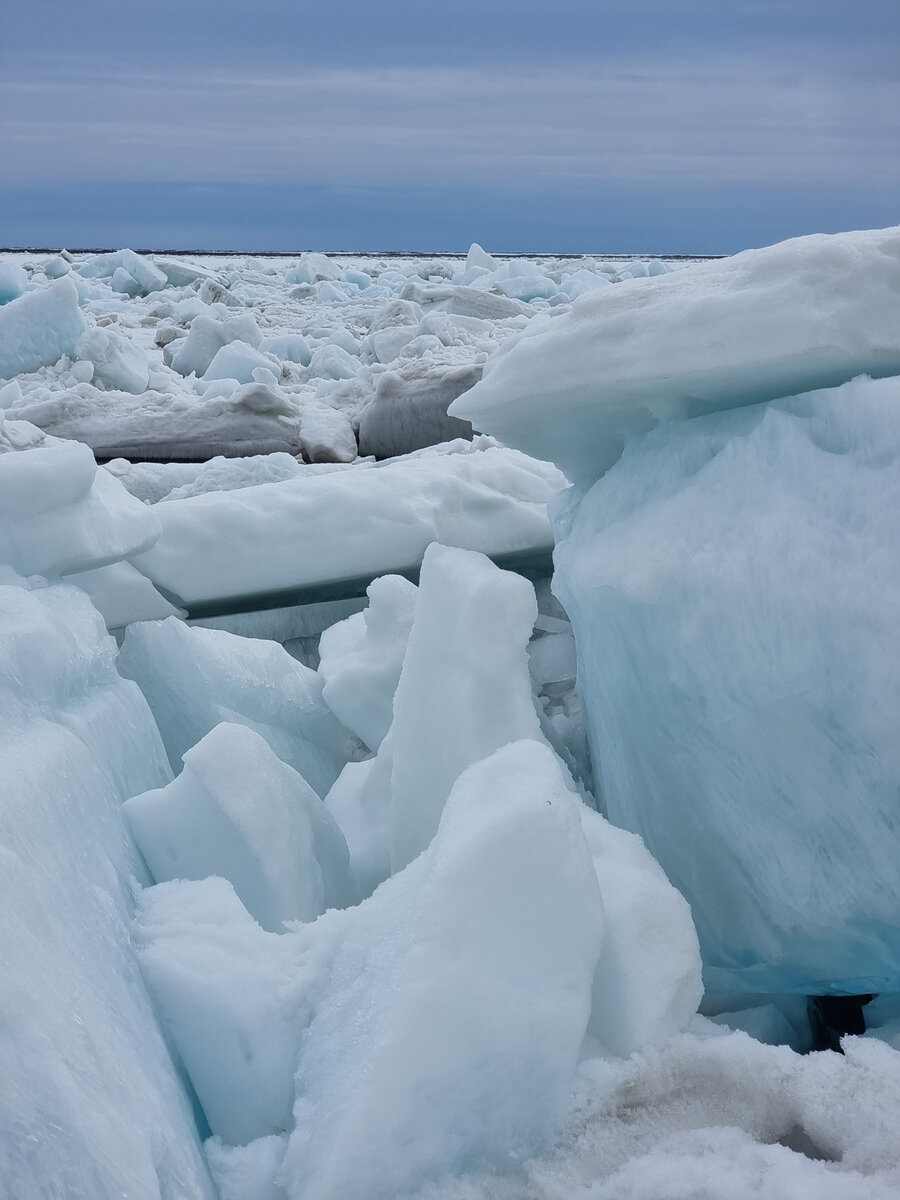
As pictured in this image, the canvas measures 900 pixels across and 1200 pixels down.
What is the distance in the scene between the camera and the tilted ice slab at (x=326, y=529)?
1907 mm

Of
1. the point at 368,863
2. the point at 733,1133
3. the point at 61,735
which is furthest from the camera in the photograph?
the point at 368,863

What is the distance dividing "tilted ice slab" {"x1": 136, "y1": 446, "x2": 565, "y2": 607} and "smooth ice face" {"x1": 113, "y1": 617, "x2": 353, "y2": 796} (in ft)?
0.80

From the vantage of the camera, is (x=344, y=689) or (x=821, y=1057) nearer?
(x=821, y=1057)

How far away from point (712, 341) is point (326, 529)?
101cm

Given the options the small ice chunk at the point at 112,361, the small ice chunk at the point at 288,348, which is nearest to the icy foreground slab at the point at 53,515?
the small ice chunk at the point at 112,361

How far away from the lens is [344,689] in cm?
168

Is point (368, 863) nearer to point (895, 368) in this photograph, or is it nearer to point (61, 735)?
point (61, 735)

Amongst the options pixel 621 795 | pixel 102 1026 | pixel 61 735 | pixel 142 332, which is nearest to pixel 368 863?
pixel 621 795

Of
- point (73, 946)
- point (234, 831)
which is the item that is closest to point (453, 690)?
point (234, 831)

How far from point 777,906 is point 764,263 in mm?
668

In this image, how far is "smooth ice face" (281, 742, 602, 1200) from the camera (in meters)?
0.78

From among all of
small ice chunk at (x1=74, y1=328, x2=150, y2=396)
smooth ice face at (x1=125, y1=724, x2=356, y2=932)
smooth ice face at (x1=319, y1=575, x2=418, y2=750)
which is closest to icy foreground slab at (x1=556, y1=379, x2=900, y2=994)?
smooth ice face at (x1=125, y1=724, x2=356, y2=932)

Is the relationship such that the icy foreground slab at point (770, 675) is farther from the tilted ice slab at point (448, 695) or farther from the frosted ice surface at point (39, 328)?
the frosted ice surface at point (39, 328)

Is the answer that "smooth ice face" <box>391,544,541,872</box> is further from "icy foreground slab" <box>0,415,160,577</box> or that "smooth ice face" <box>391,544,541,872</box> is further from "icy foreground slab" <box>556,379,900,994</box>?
"icy foreground slab" <box>0,415,160,577</box>
